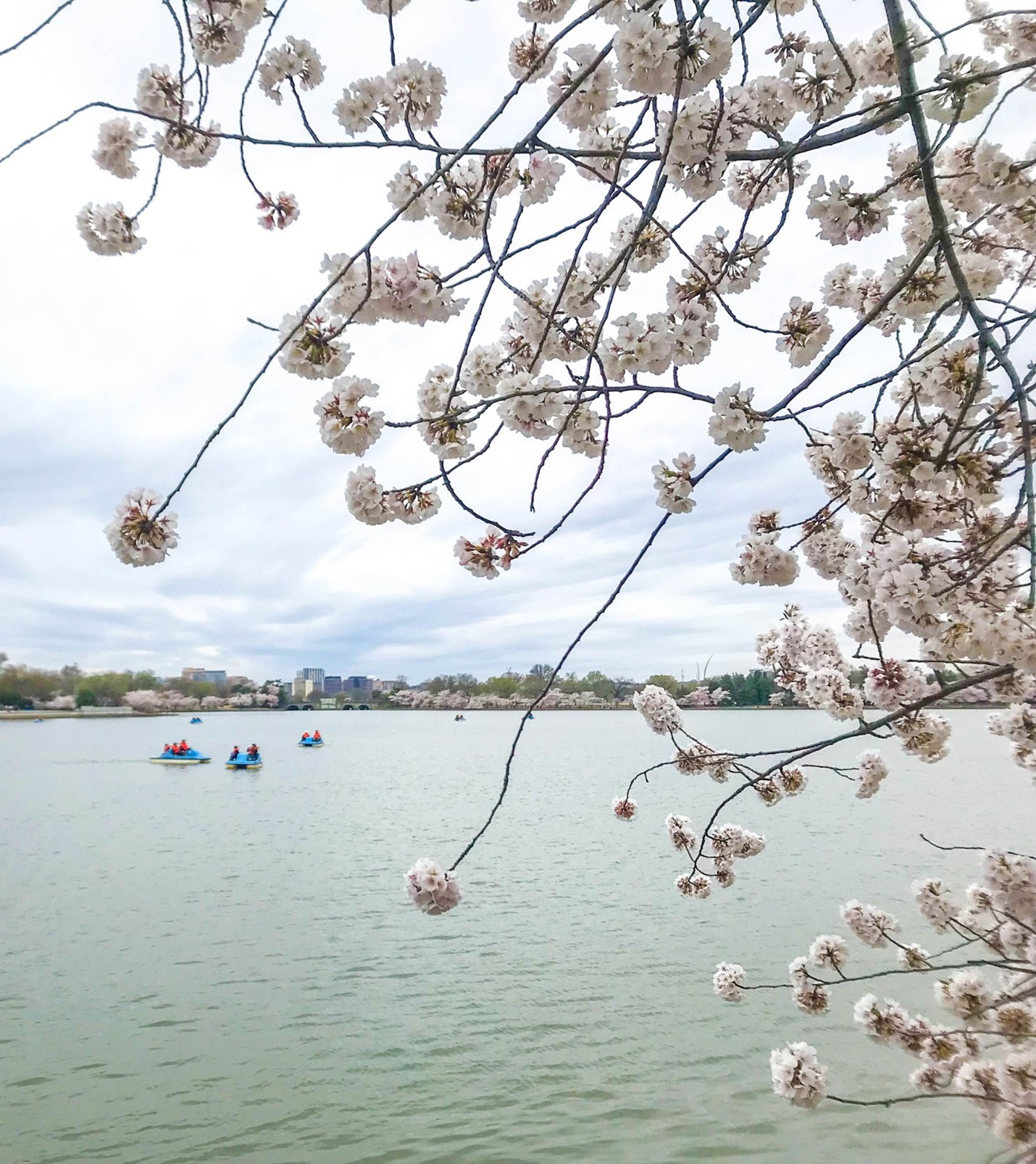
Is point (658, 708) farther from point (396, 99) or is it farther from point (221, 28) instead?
point (221, 28)

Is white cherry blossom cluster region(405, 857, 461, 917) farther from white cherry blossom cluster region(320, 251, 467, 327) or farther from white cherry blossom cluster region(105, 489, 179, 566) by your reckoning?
white cherry blossom cluster region(320, 251, 467, 327)

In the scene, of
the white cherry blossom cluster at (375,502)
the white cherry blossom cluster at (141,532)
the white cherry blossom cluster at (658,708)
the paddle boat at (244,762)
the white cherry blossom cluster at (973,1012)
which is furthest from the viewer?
the paddle boat at (244,762)

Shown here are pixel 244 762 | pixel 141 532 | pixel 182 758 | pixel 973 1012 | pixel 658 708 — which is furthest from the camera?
pixel 182 758

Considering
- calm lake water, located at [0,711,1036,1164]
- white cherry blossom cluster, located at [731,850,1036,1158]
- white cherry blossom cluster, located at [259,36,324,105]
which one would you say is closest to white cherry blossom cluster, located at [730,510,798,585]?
white cherry blossom cluster, located at [731,850,1036,1158]

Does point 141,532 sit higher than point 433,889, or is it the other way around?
point 141,532

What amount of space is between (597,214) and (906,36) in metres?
0.70

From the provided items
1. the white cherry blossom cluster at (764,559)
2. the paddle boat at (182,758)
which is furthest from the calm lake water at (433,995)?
the paddle boat at (182,758)

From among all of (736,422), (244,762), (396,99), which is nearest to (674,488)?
(736,422)

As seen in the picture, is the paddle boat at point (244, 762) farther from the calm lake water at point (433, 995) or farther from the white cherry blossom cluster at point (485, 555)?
the white cherry blossom cluster at point (485, 555)

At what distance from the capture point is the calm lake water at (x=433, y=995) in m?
5.40

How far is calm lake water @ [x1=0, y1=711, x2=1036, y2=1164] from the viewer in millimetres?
5398

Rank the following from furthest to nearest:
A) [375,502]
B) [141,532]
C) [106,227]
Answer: [106,227] < [375,502] < [141,532]

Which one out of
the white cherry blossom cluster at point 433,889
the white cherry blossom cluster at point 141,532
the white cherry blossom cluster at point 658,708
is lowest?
the white cherry blossom cluster at point 433,889

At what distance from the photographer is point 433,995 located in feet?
25.3
